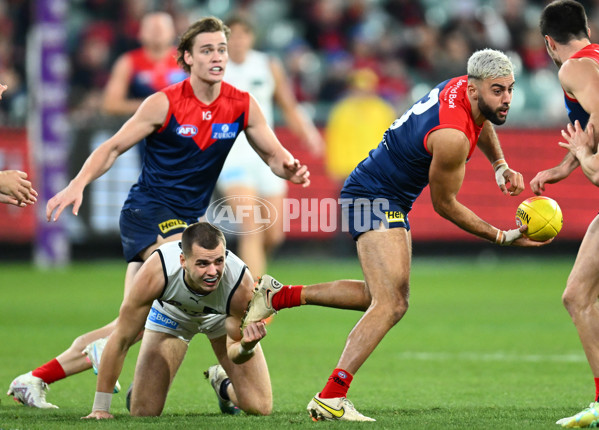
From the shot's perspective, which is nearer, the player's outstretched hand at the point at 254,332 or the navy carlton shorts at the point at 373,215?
the player's outstretched hand at the point at 254,332

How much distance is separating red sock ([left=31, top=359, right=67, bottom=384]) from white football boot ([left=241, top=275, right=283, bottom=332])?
157 cm

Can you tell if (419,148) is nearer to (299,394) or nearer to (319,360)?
(299,394)

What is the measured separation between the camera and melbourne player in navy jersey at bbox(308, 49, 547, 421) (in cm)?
638

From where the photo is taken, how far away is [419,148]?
660 cm

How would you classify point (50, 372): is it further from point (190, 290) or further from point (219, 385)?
point (190, 290)

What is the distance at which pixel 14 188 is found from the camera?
6.46m

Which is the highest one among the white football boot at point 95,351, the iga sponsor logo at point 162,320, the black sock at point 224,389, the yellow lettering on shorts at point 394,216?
the yellow lettering on shorts at point 394,216

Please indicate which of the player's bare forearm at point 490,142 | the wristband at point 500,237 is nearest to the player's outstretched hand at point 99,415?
the wristband at point 500,237

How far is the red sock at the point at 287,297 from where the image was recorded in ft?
22.1

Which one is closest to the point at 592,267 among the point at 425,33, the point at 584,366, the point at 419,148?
the point at 419,148

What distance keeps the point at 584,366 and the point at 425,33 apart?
41.2ft

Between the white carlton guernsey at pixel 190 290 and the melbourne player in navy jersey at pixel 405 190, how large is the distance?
833mm

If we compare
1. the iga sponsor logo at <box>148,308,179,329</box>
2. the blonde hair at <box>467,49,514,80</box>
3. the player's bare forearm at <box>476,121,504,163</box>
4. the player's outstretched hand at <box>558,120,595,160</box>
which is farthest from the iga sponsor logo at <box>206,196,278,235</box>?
the player's outstretched hand at <box>558,120,595,160</box>

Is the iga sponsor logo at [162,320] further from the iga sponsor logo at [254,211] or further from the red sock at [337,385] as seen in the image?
the iga sponsor logo at [254,211]
